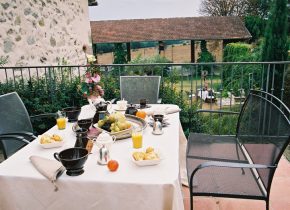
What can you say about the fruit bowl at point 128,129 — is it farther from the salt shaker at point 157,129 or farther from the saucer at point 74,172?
the saucer at point 74,172

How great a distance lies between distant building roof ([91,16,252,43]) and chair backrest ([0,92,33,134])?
15199 mm

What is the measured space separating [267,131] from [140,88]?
1.49 meters

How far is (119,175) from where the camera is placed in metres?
1.34

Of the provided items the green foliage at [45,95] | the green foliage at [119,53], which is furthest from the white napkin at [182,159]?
the green foliage at [119,53]

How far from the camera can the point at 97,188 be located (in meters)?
1.31

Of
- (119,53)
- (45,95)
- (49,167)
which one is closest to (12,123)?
(49,167)

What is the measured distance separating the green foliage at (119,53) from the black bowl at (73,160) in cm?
1657

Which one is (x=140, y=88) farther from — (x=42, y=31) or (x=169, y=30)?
(x=169, y=30)

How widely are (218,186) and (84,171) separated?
83cm

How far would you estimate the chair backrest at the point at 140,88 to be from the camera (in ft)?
10.0

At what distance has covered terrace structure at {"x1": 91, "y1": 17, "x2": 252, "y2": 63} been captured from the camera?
1731cm

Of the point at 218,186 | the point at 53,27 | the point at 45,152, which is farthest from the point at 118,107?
the point at 53,27

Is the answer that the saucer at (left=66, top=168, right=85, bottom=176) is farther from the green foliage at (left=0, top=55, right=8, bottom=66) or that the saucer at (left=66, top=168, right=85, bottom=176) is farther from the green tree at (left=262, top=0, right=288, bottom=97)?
the green tree at (left=262, top=0, right=288, bottom=97)

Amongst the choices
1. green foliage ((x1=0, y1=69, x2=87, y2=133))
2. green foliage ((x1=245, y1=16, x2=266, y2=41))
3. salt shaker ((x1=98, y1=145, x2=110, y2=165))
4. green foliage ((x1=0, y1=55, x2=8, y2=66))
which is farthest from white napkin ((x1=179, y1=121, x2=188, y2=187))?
green foliage ((x1=245, y1=16, x2=266, y2=41))
